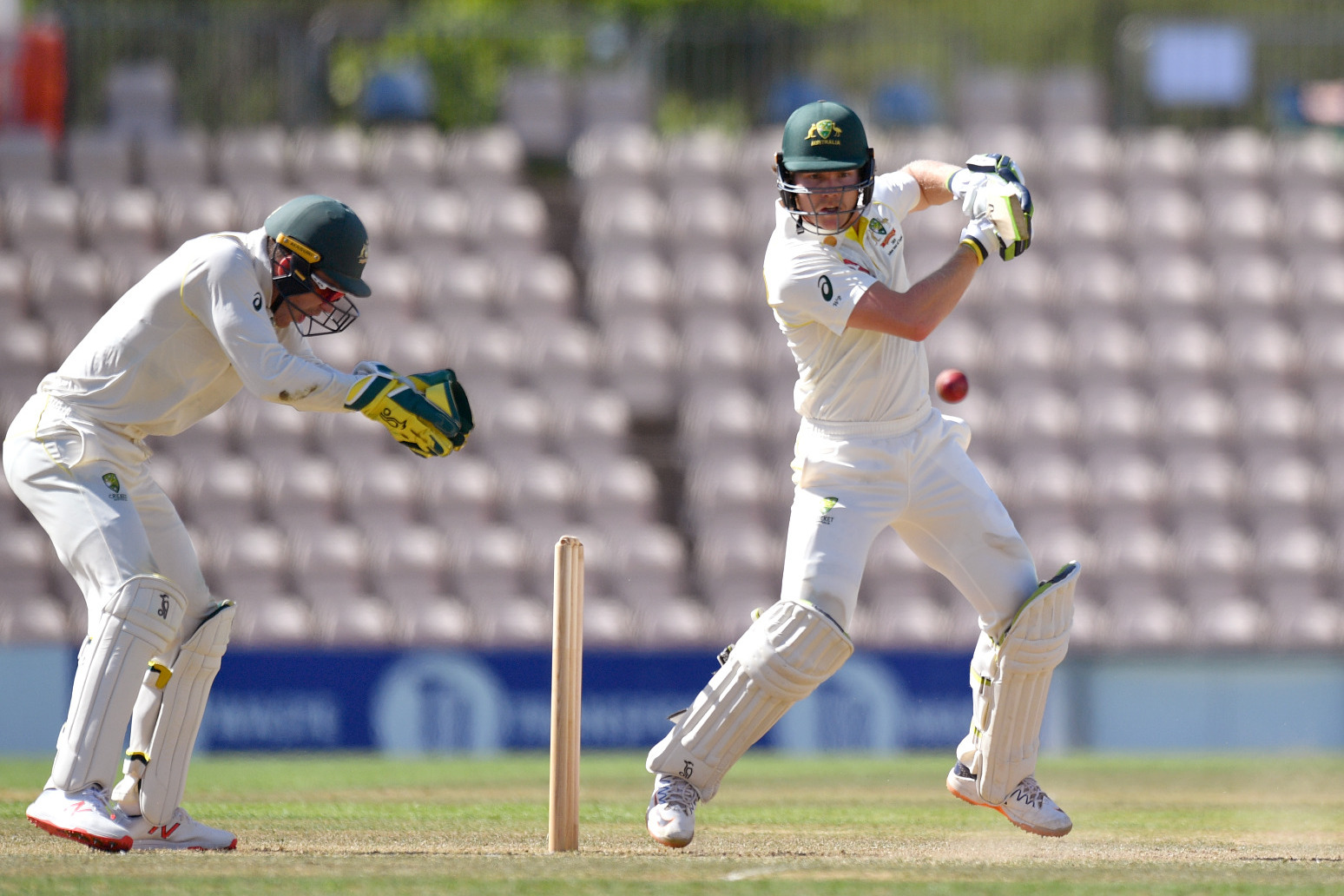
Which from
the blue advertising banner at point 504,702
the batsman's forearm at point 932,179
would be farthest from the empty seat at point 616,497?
the batsman's forearm at point 932,179

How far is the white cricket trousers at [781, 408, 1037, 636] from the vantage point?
468 cm

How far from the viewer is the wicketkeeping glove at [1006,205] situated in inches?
187

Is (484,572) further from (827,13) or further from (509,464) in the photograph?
(827,13)

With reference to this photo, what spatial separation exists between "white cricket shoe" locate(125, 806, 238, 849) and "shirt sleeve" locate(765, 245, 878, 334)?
2172 millimetres

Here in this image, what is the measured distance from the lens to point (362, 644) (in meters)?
11.0

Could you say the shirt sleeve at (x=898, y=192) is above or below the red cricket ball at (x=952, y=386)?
above

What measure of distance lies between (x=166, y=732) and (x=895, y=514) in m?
2.13

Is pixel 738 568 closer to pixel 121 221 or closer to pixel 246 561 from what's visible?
pixel 246 561

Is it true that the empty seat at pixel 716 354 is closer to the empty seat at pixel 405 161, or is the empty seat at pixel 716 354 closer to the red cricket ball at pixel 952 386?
the empty seat at pixel 405 161

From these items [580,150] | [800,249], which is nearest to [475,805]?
[800,249]

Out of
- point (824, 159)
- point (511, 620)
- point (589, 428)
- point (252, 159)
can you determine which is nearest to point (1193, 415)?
point (589, 428)

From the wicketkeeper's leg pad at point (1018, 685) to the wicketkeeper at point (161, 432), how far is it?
66.2 inches

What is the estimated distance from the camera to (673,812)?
459cm

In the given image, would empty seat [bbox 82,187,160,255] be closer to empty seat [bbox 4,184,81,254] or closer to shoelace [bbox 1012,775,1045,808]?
empty seat [bbox 4,184,81,254]
